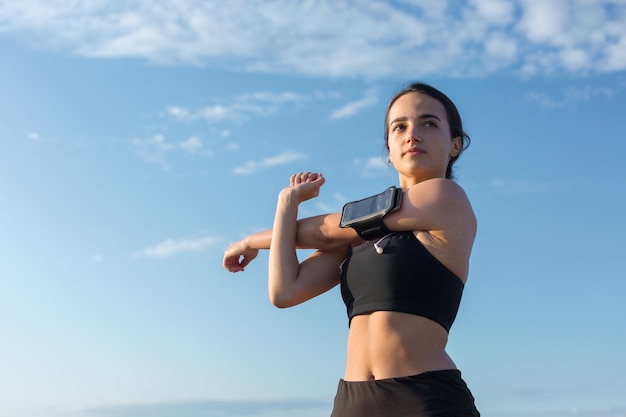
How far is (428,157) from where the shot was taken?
4.54 metres

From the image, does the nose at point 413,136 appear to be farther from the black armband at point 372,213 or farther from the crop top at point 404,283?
the crop top at point 404,283

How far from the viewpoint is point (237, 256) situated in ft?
16.8

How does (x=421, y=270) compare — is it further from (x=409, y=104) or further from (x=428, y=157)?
(x=409, y=104)

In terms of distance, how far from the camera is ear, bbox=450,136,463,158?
481 cm

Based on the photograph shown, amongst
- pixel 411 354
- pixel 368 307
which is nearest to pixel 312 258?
pixel 368 307

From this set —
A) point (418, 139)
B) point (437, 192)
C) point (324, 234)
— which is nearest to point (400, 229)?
point (437, 192)

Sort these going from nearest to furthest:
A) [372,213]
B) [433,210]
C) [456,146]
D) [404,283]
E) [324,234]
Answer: [404,283]
[433,210]
[372,213]
[324,234]
[456,146]

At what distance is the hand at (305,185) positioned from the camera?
15.2 feet

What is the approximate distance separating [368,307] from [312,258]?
0.65 metres

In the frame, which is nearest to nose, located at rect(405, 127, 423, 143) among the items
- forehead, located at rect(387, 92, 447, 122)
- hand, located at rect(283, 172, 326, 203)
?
forehead, located at rect(387, 92, 447, 122)

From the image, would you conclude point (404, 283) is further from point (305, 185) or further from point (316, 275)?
point (305, 185)

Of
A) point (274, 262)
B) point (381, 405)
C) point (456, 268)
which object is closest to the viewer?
point (381, 405)

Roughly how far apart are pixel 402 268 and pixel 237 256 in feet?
4.76

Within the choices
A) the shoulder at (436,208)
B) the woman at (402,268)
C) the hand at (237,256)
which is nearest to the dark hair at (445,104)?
the woman at (402,268)
